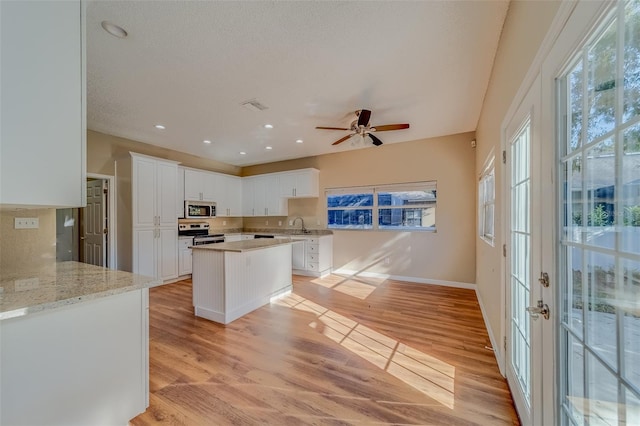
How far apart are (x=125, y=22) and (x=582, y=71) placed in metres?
2.75

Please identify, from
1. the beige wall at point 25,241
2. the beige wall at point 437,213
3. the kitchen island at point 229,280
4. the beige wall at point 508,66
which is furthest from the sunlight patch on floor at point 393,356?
the beige wall at point 25,241

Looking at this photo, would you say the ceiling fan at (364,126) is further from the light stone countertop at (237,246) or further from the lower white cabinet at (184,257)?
the lower white cabinet at (184,257)

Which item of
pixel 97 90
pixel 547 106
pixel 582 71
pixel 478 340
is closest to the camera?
pixel 582 71

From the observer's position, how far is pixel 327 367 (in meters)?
2.10

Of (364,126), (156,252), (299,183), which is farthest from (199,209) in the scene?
(364,126)

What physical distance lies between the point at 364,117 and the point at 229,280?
8.80ft

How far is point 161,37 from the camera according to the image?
198 centimetres

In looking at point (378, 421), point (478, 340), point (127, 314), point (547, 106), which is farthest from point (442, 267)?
point (127, 314)

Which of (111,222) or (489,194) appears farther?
(111,222)

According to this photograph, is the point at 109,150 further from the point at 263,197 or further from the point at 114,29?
the point at 114,29

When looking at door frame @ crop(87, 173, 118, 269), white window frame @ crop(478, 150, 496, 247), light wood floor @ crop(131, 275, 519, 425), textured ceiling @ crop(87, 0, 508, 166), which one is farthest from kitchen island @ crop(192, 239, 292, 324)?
white window frame @ crop(478, 150, 496, 247)

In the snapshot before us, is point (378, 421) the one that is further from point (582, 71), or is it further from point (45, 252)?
point (45, 252)

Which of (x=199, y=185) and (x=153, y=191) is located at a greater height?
(x=199, y=185)

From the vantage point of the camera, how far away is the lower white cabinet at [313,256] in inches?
204
